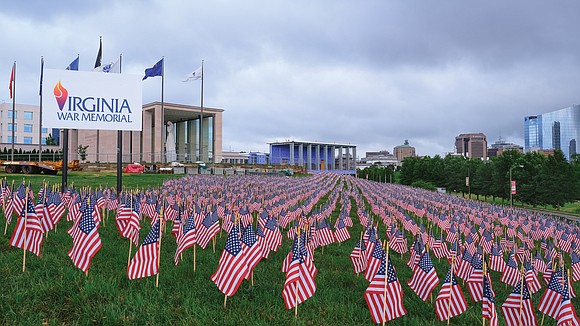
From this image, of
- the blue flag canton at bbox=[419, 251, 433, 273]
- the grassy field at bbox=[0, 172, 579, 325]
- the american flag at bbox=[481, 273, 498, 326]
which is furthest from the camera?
the blue flag canton at bbox=[419, 251, 433, 273]

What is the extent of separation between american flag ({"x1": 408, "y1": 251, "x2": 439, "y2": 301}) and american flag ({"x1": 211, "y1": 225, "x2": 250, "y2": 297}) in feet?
9.30

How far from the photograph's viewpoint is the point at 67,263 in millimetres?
7820

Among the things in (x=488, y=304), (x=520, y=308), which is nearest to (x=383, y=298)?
(x=488, y=304)

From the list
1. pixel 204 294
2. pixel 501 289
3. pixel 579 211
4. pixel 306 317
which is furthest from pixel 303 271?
pixel 579 211

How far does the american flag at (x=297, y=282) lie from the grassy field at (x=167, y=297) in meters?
0.20

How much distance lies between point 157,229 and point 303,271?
243 centimetres

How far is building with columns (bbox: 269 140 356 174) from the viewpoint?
14100cm

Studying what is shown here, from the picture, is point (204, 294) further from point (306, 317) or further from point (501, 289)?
point (501, 289)

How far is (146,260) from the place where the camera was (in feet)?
22.1

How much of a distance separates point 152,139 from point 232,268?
78862 millimetres

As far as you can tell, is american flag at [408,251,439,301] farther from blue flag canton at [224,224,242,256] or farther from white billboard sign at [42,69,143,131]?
white billboard sign at [42,69,143,131]

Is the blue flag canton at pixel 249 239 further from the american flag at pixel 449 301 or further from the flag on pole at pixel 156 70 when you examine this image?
the flag on pole at pixel 156 70

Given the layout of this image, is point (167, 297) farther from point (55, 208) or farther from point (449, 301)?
point (55, 208)

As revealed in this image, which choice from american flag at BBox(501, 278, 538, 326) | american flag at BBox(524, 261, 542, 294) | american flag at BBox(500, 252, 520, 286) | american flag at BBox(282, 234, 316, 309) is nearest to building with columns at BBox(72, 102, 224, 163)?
american flag at BBox(500, 252, 520, 286)
